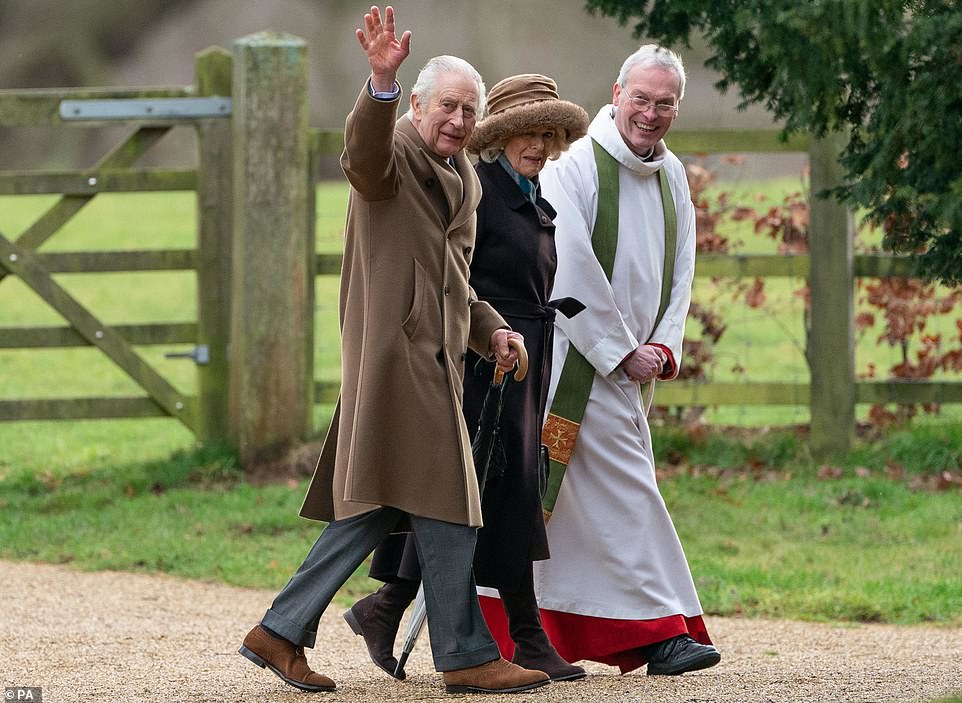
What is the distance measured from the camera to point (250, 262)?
6902 mm

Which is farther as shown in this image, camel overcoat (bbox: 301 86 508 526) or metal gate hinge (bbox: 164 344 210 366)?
metal gate hinge (bbox: 164 344 210 366)

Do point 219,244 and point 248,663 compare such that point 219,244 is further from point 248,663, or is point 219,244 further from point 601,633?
point 601,633

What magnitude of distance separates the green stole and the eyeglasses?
182mm

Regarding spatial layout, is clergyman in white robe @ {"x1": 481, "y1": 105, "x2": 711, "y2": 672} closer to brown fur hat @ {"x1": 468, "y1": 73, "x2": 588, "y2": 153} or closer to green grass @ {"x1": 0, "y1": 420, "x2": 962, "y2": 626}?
brown fur hat @ {"x1": 468, "y1": 73, "x2": 588, "y2": 153}

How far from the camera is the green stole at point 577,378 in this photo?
4.23m

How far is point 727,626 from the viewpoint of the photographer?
5188 mm

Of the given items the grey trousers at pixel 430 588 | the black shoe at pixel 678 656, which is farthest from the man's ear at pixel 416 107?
the black shoe at pixel 678 656

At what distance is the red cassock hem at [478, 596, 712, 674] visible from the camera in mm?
4129

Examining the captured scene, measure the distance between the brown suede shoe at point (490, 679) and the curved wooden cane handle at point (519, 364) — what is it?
704 mm

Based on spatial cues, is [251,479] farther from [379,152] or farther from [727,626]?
[379,152]

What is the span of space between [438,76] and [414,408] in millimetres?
799

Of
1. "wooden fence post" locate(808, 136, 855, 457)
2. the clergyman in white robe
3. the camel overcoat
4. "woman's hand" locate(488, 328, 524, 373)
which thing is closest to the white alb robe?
the clergyman in white robe

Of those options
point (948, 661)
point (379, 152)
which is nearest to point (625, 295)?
point (379, 152)

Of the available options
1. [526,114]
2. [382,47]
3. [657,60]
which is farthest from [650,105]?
[382,47]
